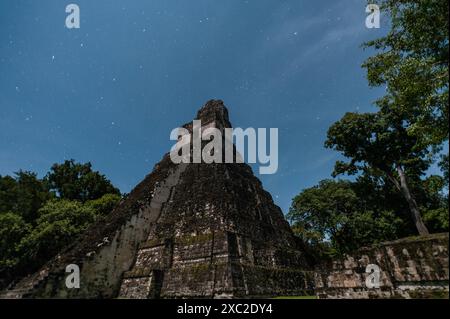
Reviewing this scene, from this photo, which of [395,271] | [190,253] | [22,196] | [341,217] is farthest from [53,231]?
[341,217]

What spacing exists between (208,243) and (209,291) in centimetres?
175

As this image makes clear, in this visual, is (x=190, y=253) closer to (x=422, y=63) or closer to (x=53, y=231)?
(x=422, y=63)

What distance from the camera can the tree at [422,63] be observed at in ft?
21.1

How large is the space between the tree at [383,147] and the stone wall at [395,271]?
47.6 feet

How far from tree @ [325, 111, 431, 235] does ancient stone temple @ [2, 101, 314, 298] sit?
1062 cm

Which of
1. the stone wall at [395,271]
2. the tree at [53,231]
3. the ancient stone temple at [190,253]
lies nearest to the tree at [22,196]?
the tree at [53,231]

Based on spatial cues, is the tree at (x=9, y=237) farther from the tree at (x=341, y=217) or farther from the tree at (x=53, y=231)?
the tree at (x=341, y=217)

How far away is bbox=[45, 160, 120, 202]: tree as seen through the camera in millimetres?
23750

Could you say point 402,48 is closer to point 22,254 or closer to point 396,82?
point 396,82

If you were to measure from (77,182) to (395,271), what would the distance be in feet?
86.0

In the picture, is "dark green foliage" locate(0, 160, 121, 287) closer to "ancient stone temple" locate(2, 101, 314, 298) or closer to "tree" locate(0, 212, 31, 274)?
"tree" locate(0, 212, 31, 274)

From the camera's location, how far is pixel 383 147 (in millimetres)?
18438

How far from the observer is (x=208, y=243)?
912 centimetres
